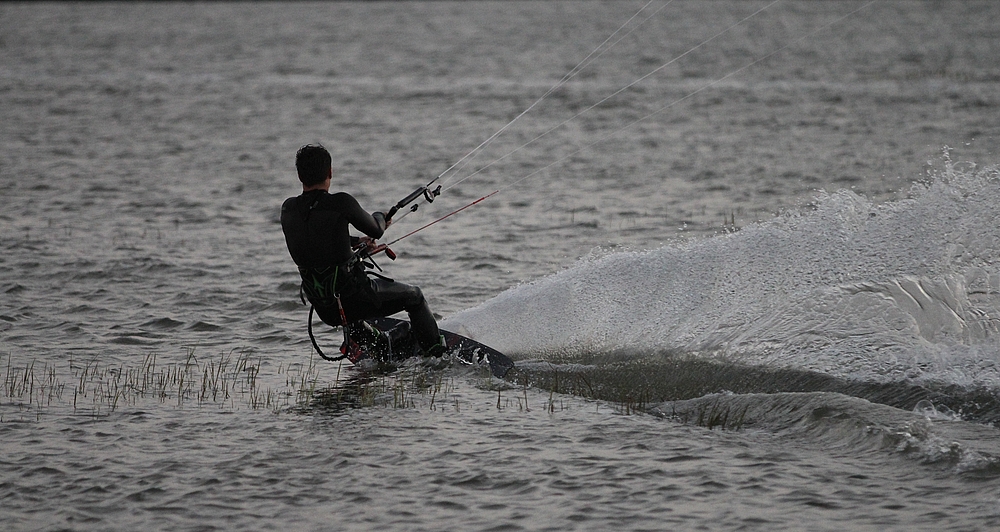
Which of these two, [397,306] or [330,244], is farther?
[397,306]

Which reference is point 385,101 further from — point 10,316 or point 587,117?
point 10,316

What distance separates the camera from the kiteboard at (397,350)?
39.5ft

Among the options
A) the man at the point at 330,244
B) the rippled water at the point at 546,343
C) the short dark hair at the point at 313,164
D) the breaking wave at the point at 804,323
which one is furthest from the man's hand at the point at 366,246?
the breaking wave at the point at 804,323

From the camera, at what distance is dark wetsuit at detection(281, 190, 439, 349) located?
1085cm

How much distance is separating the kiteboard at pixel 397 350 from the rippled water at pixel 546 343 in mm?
293

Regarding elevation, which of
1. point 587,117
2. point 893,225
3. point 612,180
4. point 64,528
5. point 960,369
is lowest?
point 64,528

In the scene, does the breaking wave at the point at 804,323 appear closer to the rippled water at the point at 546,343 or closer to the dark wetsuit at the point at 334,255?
the rippled water at the point at 546,343

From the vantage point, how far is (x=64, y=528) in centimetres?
827

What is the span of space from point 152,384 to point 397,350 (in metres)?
2.45

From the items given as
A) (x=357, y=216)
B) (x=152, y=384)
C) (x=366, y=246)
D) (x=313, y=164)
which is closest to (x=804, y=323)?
(x=366, y=246)

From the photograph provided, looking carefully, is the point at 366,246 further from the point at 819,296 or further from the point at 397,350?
the point at 819,296

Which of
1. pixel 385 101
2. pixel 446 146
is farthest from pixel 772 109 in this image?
pixel 385 101

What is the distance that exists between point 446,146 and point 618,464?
66.3 ft

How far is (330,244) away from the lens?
1093 cm
